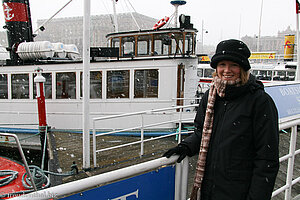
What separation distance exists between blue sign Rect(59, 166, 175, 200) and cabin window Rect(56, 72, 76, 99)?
6941mm

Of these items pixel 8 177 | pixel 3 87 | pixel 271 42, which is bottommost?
pixel 8 177

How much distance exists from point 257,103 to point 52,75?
788cm

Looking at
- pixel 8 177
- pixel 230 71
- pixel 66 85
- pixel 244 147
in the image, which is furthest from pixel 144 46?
pixel 244 147

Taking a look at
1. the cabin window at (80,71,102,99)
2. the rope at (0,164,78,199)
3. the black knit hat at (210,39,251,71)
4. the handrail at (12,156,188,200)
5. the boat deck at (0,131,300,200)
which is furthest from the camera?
the cabin window at (80,71,102,99)

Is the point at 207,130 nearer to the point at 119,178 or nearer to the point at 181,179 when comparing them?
the point at 181,179

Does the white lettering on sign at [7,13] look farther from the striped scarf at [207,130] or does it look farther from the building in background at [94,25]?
the striped scarf at [207,130]

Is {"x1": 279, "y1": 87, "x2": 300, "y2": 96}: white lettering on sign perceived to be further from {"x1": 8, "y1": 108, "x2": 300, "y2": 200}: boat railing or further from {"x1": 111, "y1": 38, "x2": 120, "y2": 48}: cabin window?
{"x1": 111, "y1": 38, "x2": 120, "y2": 48}: cabin window

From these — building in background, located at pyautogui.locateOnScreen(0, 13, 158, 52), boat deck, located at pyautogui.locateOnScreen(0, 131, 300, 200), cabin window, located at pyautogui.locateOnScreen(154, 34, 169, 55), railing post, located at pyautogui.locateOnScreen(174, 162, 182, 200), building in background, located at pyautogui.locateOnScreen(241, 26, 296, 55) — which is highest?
building in background, located at pyautogui.locateOnScreen(241, 26, 296, 55)

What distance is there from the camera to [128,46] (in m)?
8.56

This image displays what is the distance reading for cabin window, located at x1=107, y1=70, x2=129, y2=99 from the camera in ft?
25.4

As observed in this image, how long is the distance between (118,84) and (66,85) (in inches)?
77.0

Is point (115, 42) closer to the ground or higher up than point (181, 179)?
higher up

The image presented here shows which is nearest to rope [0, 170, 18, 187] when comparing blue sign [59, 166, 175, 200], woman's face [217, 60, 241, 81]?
blue sign [59, 166, 175, 200]

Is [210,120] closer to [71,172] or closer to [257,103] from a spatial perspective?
[257,103]
